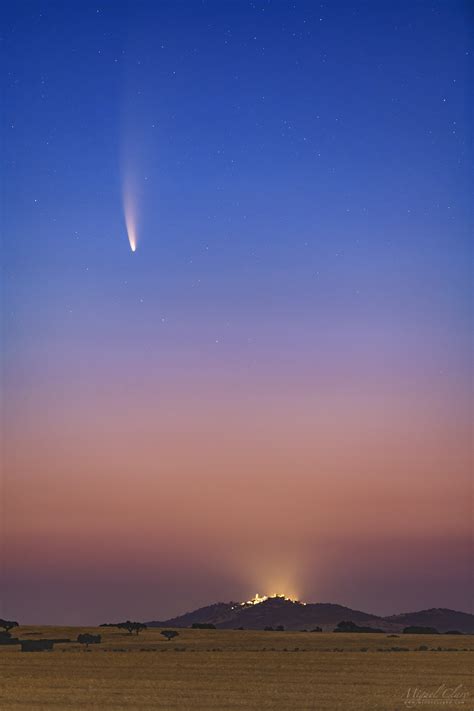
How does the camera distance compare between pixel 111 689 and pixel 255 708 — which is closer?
pixel 255 708

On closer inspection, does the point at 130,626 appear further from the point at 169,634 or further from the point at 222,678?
the point at 222,678

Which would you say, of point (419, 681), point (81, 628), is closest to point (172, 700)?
point (419, 681)

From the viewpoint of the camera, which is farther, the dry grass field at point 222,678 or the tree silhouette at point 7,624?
the tree silhouette at point 7,624

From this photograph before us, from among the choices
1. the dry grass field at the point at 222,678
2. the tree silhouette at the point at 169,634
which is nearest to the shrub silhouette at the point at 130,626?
the tree silhouette at the point at 169,634

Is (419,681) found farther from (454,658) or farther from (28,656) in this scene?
(28,656)

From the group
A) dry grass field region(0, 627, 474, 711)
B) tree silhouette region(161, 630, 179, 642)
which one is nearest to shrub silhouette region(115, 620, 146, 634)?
tree silhouette region(161, 630, 179, 642)

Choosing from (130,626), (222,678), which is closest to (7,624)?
(130,626)

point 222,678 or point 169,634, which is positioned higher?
point 169,634

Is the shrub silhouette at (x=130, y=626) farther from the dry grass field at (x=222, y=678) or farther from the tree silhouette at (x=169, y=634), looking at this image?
the dry grass field at (x=222, y=678)

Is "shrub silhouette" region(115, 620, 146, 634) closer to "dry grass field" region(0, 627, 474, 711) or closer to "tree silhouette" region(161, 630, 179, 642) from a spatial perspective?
"tree silhouette" region(161, 630, 179, 642)
